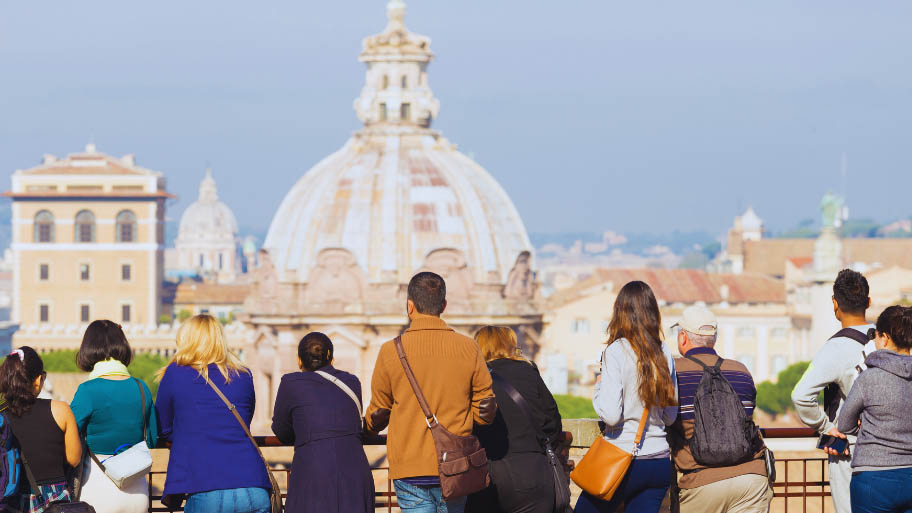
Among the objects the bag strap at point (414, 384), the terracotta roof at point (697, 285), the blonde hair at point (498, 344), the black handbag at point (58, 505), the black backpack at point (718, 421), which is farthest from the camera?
the terracotta roof at point (697, 285)

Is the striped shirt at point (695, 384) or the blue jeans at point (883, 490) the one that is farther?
the striped shirt at point (695, 384)

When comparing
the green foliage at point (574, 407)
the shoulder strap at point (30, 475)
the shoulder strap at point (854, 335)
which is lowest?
the green foliage at point (574, 407)

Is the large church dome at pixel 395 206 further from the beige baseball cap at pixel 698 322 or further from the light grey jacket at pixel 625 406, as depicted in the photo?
the light grey jacket at pixel 625 406

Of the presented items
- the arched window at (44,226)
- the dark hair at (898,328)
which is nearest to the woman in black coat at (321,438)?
the dark hair at (898,328)

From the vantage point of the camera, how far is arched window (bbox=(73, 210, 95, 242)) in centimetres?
13725

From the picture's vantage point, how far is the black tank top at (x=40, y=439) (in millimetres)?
9742

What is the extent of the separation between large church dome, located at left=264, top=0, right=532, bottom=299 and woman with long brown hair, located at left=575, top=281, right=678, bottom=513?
30107 millimetres

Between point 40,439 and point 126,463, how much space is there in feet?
1.59

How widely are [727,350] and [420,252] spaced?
228 ft

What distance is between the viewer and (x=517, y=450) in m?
10.2

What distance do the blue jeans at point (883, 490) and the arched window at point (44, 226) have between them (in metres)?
131

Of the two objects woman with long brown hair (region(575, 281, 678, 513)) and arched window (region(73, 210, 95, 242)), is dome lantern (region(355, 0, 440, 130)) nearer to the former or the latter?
woman with long brown hair (region(575, 281, 678, 513))

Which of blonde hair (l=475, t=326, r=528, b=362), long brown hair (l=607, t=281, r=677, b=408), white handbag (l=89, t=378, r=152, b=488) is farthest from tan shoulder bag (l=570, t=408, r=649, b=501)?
white handbag (l=89, t=378, r=152, b=488)

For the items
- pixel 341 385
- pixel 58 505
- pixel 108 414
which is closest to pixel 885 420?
pixel 341 385
